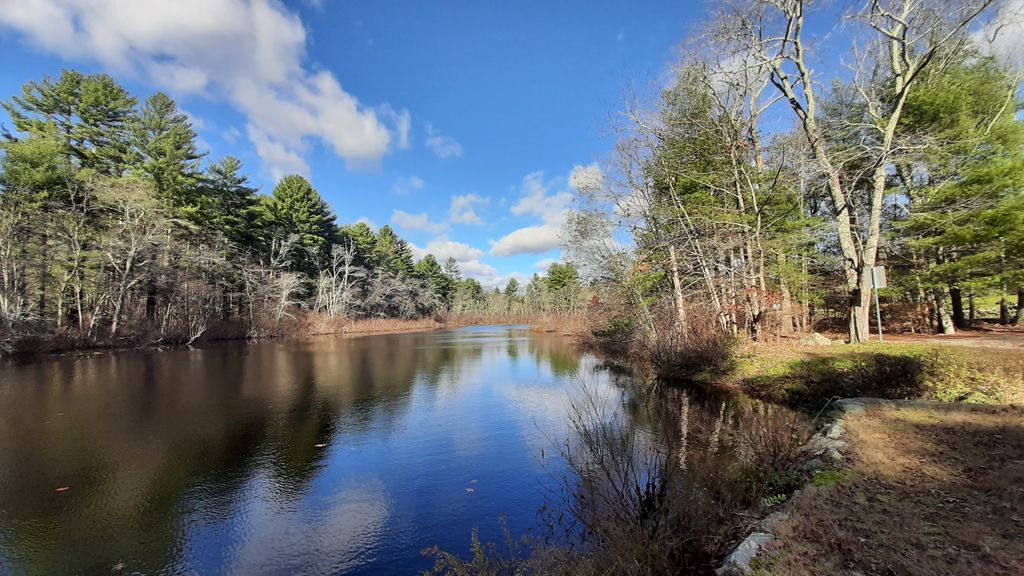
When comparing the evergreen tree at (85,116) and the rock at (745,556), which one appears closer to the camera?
the rock at (745,556)

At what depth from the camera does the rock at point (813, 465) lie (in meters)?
5.30

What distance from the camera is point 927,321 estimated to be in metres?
18.3

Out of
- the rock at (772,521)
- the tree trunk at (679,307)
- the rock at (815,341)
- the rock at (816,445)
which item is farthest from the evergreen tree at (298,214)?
the rock at (772,521)

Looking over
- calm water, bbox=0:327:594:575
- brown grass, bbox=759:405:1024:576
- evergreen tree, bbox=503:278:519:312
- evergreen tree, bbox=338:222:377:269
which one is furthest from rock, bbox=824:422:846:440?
evergreen tree, bbox=503:278:519:312

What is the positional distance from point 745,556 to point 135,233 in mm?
32234

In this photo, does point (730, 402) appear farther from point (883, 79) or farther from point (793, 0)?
point (883, 79)

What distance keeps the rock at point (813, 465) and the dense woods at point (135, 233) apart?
21411 millimetres

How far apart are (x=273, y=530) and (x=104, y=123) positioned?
34.4m

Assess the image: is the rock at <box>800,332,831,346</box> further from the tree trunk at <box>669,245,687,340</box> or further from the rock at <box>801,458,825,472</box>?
the rock at <box>801,458,825,472</box>

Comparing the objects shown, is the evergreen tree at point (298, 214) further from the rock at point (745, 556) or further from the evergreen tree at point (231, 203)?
the rock at point (745, 556)

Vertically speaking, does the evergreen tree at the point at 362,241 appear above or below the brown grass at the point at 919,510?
above

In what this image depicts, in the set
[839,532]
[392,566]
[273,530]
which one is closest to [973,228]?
[839,532]

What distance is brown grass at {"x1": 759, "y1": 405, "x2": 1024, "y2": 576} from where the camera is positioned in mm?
2959

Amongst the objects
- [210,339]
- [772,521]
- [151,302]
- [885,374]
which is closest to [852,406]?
[885,374]
